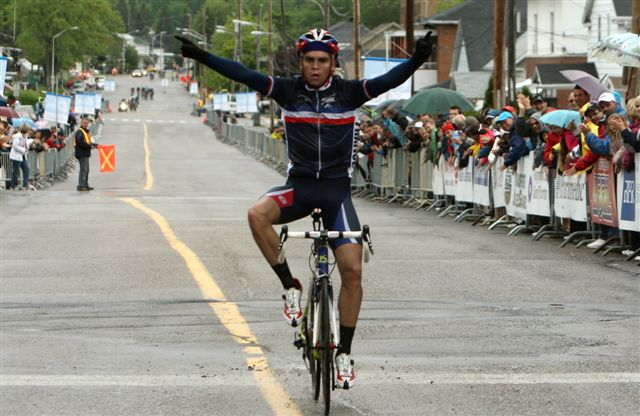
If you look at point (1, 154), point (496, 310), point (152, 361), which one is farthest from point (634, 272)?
point (1, 154)

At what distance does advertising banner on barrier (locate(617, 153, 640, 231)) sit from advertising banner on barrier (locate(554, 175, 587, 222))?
1335 mm

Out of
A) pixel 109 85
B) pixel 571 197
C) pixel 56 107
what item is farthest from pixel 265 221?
pixel 109 85

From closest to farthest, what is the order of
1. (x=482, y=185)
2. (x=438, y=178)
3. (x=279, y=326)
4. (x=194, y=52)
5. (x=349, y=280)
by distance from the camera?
(x=349, y=280) < (x=194, y=52) < (x=279, y=326) < (x=482, y=185) < (x=438, y=178)

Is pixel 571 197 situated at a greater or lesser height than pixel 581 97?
lesser

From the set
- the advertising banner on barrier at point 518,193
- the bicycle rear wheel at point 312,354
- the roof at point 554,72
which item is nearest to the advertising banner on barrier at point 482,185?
the advertising banner on barrier at point 518,193

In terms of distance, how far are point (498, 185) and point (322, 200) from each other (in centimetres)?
1430

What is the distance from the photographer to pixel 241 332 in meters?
9.95

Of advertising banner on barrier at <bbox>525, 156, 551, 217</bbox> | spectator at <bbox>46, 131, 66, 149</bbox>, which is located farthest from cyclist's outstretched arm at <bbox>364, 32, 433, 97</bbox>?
spectator at <bbox>46, 131, 66, 149</bbox>

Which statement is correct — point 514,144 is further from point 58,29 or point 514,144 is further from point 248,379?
point 58,29

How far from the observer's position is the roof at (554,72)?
62.5 metres

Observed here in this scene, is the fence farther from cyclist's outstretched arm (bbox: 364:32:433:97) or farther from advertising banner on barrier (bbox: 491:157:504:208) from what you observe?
cyclist's outstretched arm (bbox: 364:32:433:97)

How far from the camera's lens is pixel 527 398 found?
7.51 m

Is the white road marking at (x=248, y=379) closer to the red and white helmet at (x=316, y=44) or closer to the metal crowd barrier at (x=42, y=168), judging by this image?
the red and white helmet at (x=316, y=44)

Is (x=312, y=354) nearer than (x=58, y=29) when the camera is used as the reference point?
Yes
